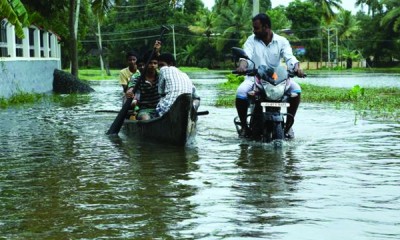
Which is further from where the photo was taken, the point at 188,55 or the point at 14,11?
the point at 188,55

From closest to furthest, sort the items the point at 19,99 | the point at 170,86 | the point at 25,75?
the point at 170,86
the point at 19,99
the point at 25,75

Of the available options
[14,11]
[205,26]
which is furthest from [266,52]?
[205,26]

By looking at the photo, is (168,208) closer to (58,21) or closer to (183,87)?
(183,87)

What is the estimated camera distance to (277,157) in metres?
8.90

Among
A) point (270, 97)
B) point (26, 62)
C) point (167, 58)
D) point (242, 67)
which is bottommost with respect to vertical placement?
point (270, 97)

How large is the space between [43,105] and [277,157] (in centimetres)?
1391

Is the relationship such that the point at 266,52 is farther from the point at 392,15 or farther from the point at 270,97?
the point at 392,15

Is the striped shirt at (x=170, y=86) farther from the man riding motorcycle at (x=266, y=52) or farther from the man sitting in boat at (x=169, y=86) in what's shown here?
the man riding motorcycle at (x=266, y=52)

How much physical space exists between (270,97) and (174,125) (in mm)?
1469

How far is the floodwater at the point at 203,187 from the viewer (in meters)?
5.07

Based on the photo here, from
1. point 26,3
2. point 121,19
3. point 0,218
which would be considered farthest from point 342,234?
point 121,19

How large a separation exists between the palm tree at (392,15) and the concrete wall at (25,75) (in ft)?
149

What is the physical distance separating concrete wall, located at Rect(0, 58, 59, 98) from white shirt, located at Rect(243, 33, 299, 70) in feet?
43.3

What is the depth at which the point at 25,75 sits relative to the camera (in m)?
26.0
